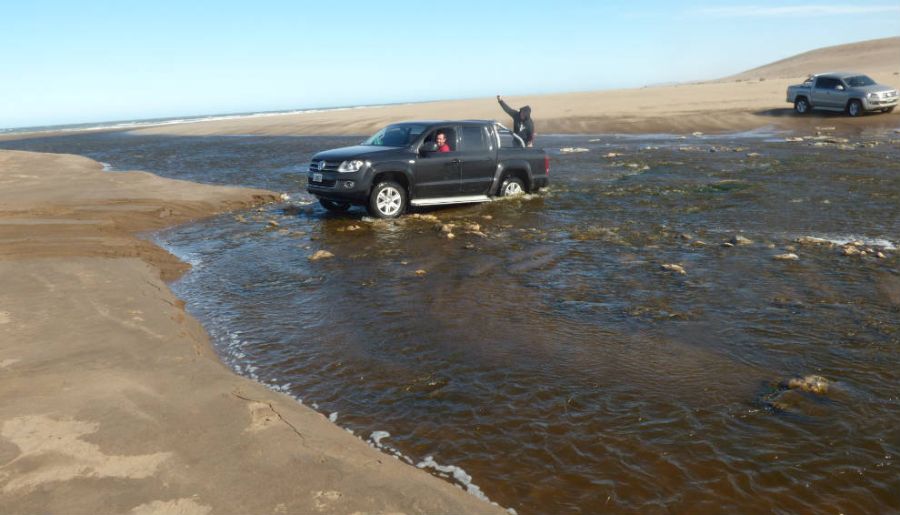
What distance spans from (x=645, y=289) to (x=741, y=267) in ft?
5.10

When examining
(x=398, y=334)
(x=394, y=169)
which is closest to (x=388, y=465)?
(x=398, y=334)

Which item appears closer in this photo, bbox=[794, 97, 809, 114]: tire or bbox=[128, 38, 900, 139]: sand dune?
bbox=[128, 38, 900, 139]: sand dune

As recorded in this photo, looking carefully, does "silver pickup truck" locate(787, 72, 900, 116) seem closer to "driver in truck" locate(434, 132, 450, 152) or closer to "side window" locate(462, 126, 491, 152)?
"side window" locate(462, 126, 491, 152)

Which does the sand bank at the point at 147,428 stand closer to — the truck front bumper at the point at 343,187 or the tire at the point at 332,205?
the truck front bumper at the point at 343,187

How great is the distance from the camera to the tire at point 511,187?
13577mm

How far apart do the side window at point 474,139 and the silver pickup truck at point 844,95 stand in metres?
21.8

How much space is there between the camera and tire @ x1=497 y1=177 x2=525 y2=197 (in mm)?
A: 13577

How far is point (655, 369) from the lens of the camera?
5.07 meters

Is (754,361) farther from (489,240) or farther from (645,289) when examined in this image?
(489,240)

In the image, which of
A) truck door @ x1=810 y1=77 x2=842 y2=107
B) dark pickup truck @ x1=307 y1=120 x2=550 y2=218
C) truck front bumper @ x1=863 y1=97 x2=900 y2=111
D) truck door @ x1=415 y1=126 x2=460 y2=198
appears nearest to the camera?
dark pickup truck @ x1=307 y1=120 x2=550 y2=218

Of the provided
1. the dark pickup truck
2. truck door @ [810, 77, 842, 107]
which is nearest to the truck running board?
the dark pickup truck

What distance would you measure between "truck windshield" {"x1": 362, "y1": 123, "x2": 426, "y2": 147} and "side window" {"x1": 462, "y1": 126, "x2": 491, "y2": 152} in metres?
0.91

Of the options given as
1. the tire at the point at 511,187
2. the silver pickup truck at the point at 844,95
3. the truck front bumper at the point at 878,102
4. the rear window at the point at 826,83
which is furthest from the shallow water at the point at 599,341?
the rear window at the point at 826,83

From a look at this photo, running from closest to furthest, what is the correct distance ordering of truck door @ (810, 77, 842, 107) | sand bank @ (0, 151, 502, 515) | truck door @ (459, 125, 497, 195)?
sand bank @ (0, 151, 502, 515)
truck door @ (459, 125, 497, 195)
truck door @ (810, 77, 842, 107)
